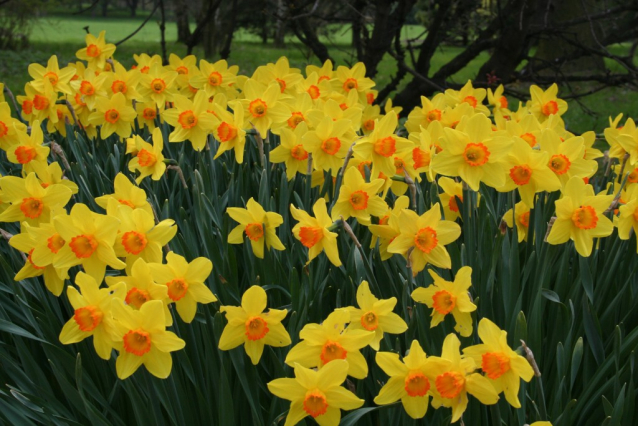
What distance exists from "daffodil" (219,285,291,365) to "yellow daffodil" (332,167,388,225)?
1.34ft

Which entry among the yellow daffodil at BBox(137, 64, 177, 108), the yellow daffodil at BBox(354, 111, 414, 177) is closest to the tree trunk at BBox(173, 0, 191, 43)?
the yellow daffodil at BBox(137, 64, 177, 108)

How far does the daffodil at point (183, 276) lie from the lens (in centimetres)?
127

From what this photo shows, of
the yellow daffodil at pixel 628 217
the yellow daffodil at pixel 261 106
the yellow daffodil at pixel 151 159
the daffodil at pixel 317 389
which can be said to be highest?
the yellow daffodil at pixel 261 106

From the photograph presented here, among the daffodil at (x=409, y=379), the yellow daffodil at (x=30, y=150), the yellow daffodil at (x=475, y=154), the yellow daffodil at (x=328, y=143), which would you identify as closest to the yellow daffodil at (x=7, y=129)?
the yellow daffodil at (x=30, y=150)

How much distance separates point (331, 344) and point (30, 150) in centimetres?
139

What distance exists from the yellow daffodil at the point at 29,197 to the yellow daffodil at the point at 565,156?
1219mm

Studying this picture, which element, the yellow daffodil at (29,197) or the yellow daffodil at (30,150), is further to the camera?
the yellow daffodil at (30,150)

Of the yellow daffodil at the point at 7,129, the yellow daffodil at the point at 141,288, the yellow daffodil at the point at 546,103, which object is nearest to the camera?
the yellow daffodil at the point at 141,288

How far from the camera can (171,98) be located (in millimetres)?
2812

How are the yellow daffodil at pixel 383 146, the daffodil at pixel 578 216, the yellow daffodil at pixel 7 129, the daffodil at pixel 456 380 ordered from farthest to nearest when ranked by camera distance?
the yellow daffodil at pixel 7 129 → the yellow daffodil at pixel 383 146 → the daffodil at pixel 578 216 → the daffodil at pixel 456 380

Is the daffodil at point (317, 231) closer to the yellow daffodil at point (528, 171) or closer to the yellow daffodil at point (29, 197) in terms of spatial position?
the yellow daffodil at point (528, 171)

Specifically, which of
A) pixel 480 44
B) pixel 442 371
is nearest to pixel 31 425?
pixel 442 371

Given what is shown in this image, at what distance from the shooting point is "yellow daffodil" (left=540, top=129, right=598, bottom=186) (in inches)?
65.3

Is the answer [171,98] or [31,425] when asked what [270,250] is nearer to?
[31,425]
